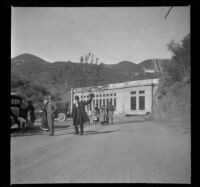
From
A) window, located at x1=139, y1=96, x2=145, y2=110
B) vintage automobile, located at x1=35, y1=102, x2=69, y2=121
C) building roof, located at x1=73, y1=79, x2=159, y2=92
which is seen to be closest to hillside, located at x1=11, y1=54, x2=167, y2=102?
building roof, located at x1=73, y1=79, x2=159, y2=92

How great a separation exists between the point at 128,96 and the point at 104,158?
266 cm

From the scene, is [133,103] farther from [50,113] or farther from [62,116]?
[50,113]

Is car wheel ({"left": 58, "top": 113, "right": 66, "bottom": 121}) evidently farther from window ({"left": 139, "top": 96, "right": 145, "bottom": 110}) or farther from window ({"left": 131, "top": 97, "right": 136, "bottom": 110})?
window ({"left": 139, "top": 96, "right": 145, "bottom": 110})

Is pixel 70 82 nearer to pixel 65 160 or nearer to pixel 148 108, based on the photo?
pixel 65 160

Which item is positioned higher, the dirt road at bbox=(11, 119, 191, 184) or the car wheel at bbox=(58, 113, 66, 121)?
the car wheel at bbox=(58, 113, 66, 121)

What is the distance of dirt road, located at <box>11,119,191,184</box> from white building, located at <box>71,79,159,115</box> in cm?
86

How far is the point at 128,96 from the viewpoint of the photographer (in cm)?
960

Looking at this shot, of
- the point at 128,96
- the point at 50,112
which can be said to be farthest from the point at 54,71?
the point at 128,96

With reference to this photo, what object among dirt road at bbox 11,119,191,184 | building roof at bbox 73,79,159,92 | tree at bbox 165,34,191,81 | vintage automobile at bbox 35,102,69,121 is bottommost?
dirt road at bbox 11,119,191,184

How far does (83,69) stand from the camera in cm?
780

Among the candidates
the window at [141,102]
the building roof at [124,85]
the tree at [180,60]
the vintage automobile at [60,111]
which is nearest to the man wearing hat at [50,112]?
the vintage automobile at [60,111]

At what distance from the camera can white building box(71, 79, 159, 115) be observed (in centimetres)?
885

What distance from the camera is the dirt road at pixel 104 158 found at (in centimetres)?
675
